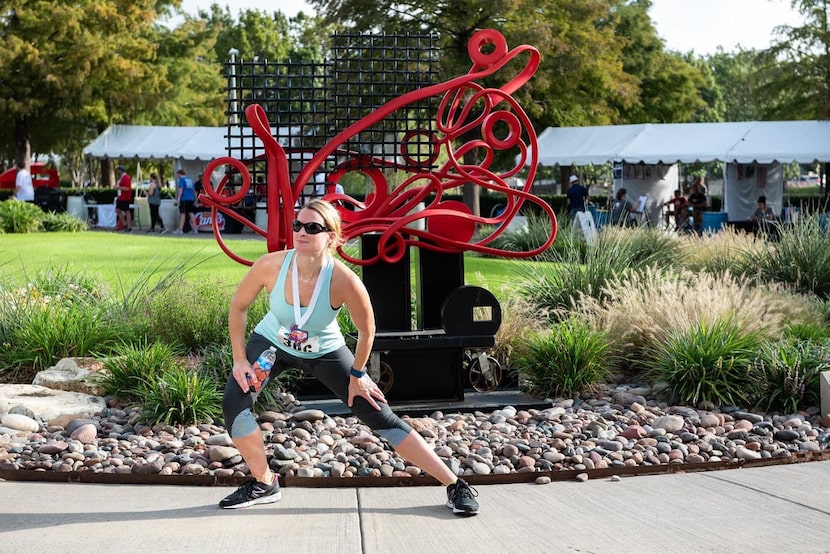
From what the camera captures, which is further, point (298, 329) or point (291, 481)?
point (291, 481)

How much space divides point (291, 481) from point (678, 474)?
1991 mm

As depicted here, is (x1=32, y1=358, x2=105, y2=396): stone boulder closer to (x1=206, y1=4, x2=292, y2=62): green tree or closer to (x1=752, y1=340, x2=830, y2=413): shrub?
(x1=752, y1=340, x2=830, y2=413): shrub

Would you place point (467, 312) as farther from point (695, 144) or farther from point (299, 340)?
point (695, 144)

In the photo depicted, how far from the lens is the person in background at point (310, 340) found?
4695 mm

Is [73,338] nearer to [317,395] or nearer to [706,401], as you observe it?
[317,395]

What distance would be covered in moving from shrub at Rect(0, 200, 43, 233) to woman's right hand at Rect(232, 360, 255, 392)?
2019 centimetres

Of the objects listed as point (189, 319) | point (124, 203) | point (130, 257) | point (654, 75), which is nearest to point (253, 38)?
point (654, 75)

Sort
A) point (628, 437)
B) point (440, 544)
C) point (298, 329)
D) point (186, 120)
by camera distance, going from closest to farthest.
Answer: point (440, 544) → point (298, 329) → point (628, 437) → point (186, 120)

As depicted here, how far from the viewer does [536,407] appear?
23.8 ft

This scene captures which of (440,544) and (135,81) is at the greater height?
(135,81)

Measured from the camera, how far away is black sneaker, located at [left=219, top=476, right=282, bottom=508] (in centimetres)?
480

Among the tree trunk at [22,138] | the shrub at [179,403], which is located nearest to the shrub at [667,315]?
the shrub at [179,403]

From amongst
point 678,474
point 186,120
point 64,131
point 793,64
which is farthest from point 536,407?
point 186,120

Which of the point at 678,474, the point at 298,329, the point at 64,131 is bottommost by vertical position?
the point at 678,474
